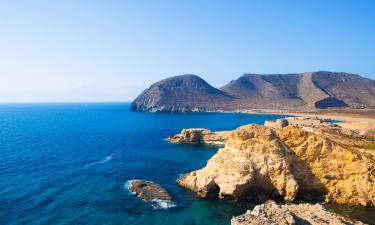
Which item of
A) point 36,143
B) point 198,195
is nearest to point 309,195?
point 198,195

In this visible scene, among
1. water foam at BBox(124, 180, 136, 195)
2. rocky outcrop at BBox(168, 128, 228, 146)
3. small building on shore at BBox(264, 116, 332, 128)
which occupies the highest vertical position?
small building on shore at BBox(264, 116, 332, 128)

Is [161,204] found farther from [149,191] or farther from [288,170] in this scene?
[288,170]

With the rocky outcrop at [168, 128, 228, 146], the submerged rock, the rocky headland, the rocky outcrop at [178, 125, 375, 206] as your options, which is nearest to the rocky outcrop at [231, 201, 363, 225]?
the rocky outcrop at [178, 125, 375, 206]

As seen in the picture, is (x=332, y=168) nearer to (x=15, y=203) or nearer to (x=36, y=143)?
(x=15, y=203)

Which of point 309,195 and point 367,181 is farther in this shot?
point 309,195

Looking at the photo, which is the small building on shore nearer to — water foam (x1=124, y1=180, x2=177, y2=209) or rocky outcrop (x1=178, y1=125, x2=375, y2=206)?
rocky outcrop (x1=178, y1=125, x2=375, y2=206)

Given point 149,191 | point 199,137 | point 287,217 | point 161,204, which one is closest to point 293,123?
point 199,137

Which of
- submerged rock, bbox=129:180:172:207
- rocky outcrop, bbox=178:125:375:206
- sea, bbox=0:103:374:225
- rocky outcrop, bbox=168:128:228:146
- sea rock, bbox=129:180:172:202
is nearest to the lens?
sea, bbox=0:103:374:225
